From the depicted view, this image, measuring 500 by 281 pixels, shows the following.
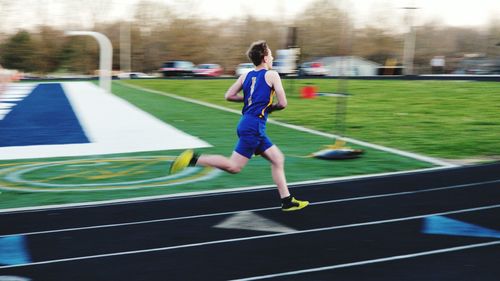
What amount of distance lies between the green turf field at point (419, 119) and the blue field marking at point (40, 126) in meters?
5.27

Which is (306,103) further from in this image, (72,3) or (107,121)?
(72,3)

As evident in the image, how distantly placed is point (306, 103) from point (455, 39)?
5659 cm

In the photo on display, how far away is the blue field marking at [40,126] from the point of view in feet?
38.3

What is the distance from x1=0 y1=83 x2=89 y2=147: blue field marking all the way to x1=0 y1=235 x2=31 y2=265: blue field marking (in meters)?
6.34

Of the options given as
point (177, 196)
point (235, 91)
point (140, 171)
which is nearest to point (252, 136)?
point (235, 91)

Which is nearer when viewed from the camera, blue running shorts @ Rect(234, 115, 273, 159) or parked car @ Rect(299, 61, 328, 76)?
blue running shorts @ Rect(234, 115, 273, 159)

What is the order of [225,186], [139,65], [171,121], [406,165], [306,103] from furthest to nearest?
1. [139,65]
2. [306,103]
3. [171,121]
4. [406,165]
5. [225,186]

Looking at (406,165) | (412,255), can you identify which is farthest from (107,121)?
(412,255)

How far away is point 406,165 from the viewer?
866 centimetres

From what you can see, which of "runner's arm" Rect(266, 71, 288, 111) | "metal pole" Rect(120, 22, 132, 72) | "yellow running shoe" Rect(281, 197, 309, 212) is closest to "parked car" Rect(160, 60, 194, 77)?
"metal pole" Rect(120, 22, 132, 72)

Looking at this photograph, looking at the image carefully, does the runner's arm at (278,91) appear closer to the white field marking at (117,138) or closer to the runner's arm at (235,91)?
the runner's arm at (235,91)

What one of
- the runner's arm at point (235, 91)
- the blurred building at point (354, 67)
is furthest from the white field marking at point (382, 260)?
the blurred building at point (354, 67)

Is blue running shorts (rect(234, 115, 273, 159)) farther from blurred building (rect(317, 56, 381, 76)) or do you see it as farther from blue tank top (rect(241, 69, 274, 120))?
blurred building (rect(317, 56, 381, 76))

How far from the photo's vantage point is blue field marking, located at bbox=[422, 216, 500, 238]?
513 cm
